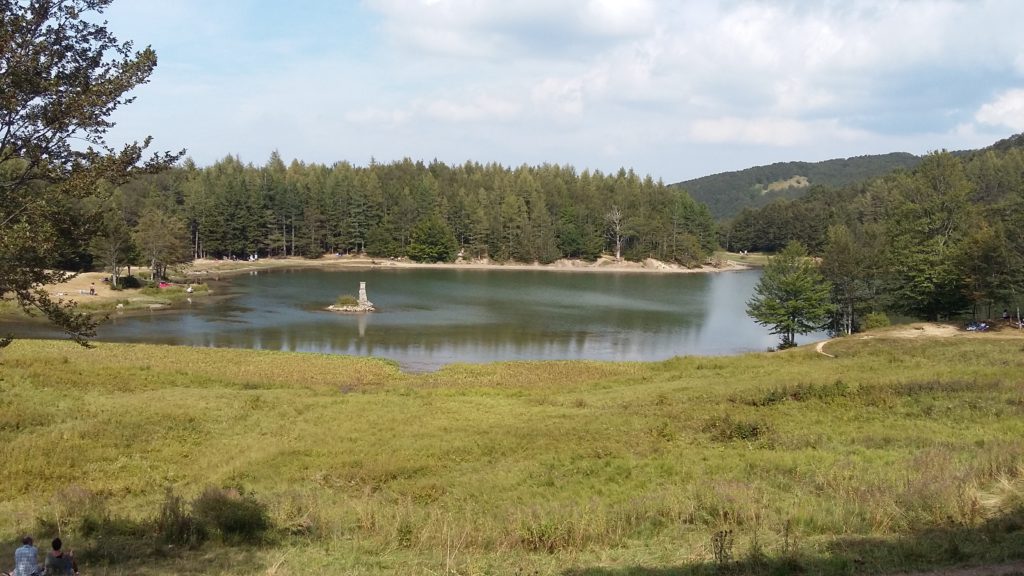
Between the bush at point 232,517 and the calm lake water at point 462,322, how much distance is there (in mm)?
32974

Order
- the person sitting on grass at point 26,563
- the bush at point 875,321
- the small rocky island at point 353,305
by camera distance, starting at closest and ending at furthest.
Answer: the person sitting on grass at point 26,563, the bush at point 875,321, the small rocky island at point 353,305

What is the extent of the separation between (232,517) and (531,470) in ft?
25.1

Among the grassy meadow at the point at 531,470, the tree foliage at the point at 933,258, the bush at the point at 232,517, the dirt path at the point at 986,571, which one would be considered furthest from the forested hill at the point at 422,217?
the dirt path at the point at 986,571

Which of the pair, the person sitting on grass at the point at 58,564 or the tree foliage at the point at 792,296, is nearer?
the person sitting on grass at the point at 58,564

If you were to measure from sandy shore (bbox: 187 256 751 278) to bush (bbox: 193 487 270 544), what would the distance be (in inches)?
4708

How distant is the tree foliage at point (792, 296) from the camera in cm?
5788

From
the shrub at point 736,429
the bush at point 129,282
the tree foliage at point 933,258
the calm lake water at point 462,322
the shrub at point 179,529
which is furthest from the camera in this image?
the bush at point 129,282

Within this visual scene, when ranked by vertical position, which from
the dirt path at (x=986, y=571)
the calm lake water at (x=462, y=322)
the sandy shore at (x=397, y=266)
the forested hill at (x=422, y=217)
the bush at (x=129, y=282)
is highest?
the forested hill at (x=422, y=217)

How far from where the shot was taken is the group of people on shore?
33.0 feet

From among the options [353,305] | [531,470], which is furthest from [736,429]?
[353,305]

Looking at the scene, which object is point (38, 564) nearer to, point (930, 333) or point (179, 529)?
point (179, 529)

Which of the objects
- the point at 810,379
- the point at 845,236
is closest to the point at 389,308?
the point at 845,236

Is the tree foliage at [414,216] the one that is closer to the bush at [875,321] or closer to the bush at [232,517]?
the bush at [875,321]

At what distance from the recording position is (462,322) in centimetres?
7000
